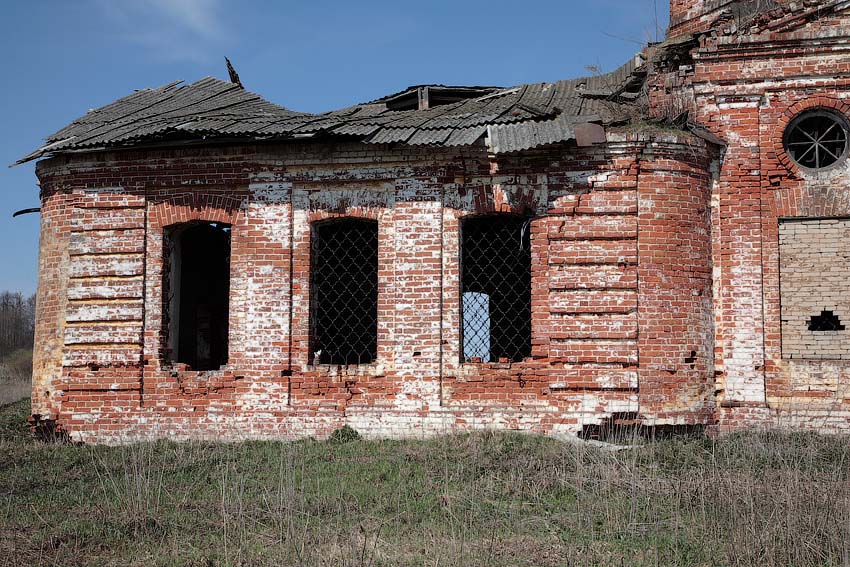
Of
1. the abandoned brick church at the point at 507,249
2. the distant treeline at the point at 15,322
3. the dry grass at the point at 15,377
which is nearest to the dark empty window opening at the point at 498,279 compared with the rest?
the abandoned brick church at the point at 507,249

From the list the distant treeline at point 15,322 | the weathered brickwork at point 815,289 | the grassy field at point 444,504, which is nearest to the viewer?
the grassy field at point 444,504

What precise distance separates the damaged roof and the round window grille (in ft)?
6.44

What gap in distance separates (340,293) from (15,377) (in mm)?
20762

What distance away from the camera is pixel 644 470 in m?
8.11

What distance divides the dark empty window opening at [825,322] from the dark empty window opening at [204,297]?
7.92m

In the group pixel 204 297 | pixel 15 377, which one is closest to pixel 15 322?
pixel 15 377

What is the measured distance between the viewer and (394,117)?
36.0ft

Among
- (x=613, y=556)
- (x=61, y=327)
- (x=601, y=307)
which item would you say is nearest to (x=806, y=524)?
(x=613, y=556)

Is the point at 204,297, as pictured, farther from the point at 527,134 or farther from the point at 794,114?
the point at 794,114

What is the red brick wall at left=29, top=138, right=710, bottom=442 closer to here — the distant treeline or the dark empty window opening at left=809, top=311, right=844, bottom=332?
the dark empty window opening at left=809, top=311, right=844, bottom=332

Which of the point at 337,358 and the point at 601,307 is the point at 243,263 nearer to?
the point at 337,358

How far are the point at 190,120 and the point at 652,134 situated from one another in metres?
5.90

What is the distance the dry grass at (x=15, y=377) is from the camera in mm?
19703

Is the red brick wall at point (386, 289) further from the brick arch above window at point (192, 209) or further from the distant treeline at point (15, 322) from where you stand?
the distant treeline at point (15, 322)
